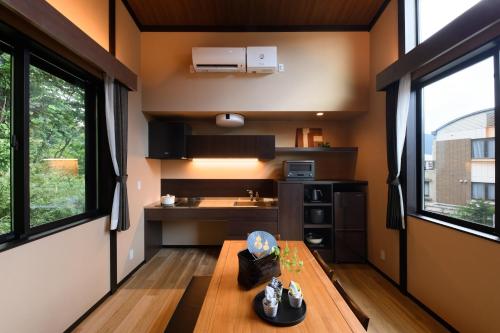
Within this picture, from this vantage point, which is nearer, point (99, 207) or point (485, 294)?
point (485, 294)

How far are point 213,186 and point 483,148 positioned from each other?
3.26 metres

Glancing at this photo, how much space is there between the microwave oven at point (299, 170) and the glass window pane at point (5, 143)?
2.86m

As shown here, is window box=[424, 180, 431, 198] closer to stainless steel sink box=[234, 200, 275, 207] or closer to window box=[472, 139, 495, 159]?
window box=[472, 139, 495, 159]

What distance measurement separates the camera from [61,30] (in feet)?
5.45

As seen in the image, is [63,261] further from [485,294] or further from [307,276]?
[485,294]

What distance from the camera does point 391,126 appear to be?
8.23ft

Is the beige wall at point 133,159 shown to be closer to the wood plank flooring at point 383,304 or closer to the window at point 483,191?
the wood plank flooring at point 383,304

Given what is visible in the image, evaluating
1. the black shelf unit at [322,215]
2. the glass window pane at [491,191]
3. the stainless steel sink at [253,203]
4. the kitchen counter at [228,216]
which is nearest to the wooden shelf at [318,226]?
the black shelf unit at [322,215]

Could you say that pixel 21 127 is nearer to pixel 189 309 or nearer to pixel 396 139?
pixel 189 309

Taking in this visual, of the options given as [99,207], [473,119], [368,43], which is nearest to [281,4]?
[368,43]

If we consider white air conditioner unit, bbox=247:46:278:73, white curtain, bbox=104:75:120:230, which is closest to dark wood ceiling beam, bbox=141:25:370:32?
white air conditioner unit, bbox=247:46:278:73

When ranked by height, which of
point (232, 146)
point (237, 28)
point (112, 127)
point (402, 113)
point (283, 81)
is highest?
point (237, 28)

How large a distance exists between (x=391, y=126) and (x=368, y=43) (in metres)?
1.46

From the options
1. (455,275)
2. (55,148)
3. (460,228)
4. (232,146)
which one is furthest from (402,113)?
(55,148)
